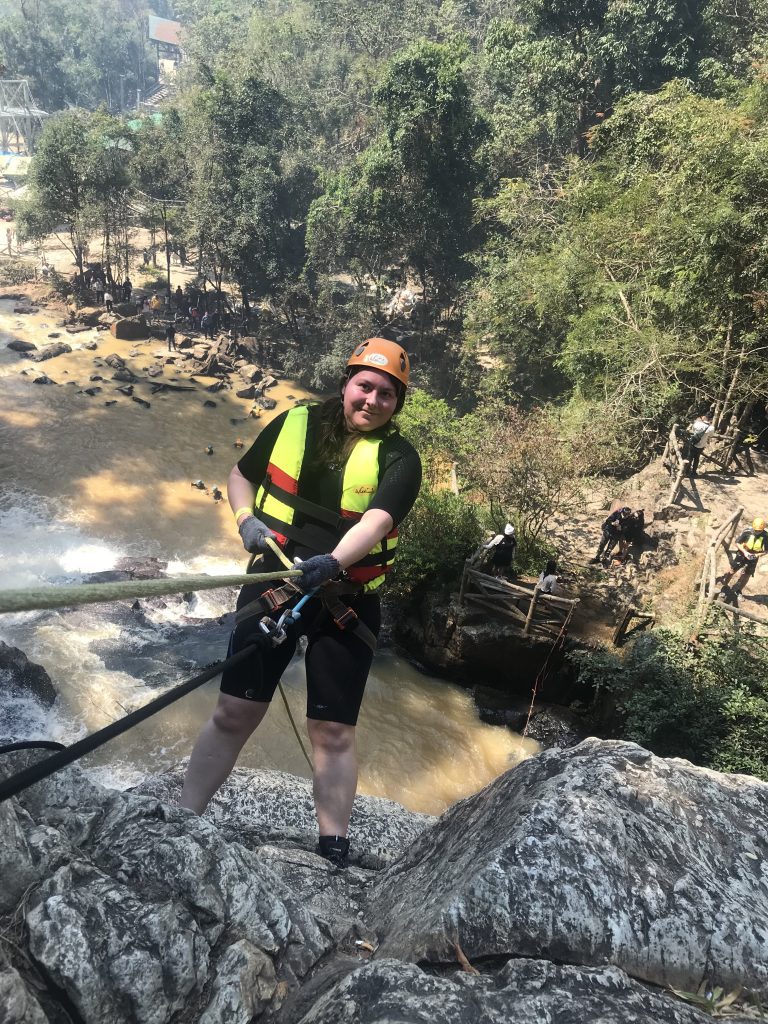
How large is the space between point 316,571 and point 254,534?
40 centimetres

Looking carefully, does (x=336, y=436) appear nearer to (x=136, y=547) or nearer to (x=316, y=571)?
(x=316, y=571)

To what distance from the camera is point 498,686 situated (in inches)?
444

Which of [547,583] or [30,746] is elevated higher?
[30,746]

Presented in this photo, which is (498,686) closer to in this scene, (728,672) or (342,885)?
(728,672)

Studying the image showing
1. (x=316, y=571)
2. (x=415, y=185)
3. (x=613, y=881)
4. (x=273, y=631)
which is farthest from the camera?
(x=415, y=185)

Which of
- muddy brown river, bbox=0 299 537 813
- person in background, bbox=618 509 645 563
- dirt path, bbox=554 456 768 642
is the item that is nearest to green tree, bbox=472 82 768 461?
dirt path, bbox=554 456 768 642

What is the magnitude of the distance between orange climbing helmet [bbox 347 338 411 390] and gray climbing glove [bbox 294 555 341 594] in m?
0.84

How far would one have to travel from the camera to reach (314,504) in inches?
114

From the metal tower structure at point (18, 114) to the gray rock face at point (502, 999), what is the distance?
76063 millimetres

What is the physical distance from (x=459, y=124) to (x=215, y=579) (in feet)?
87.4

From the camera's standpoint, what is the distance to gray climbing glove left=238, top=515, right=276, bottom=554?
2770mm

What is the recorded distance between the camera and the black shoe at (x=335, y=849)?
302 cm

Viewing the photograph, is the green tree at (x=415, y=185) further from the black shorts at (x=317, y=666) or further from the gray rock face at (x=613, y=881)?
the gray rock face at (x=613, y=881)

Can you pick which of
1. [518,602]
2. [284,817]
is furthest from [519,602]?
[284,817]
